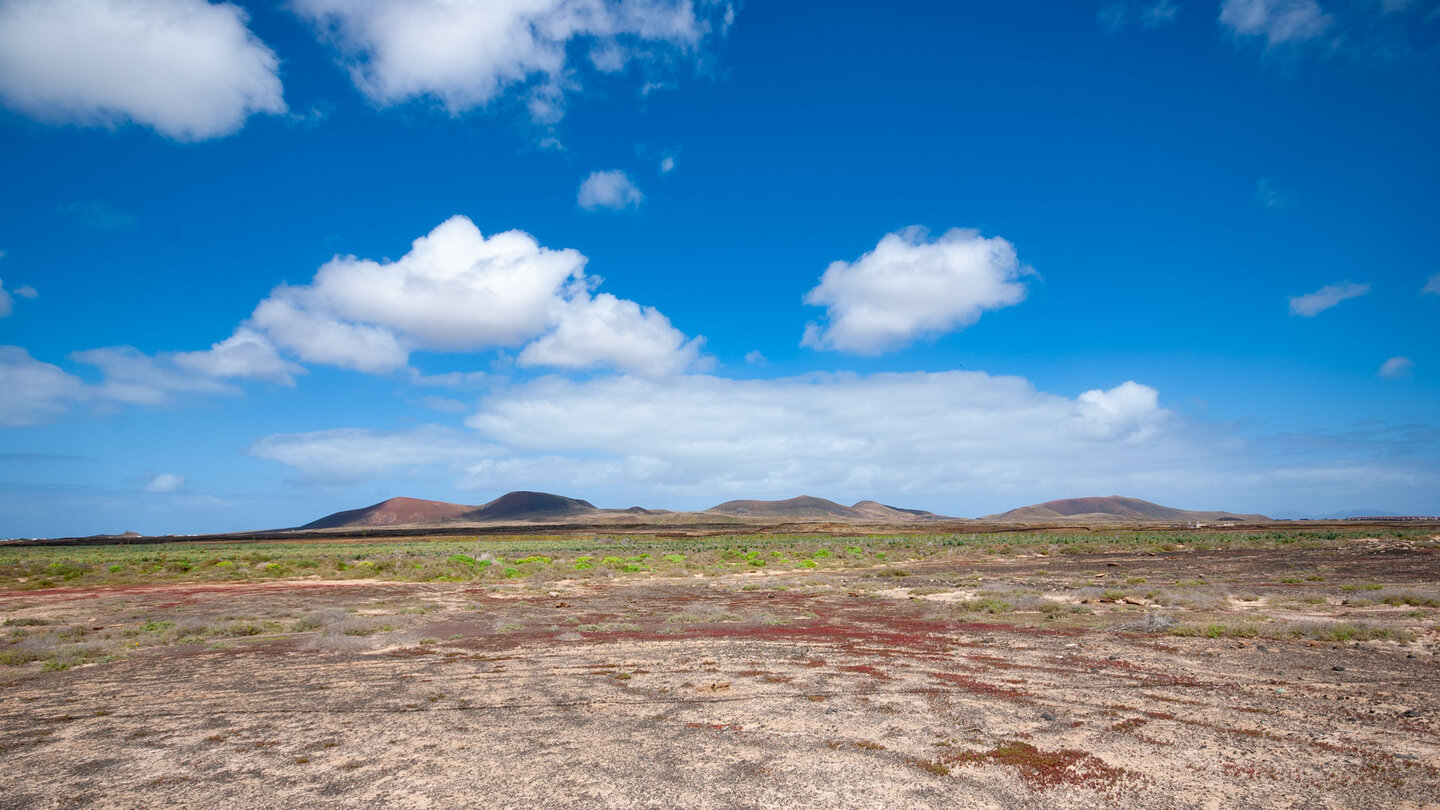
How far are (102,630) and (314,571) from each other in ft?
78.2

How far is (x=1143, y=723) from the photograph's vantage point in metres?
8.91

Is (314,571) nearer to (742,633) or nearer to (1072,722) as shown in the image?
(742,633)

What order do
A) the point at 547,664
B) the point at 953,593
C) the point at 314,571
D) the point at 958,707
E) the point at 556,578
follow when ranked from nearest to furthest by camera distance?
the point at 958,707 → the point at 547,664 → the point at 953,593 → the point at 556,578 → the point at 314,571

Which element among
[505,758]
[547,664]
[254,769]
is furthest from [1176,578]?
[254,769]

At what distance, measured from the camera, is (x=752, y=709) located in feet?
32.4

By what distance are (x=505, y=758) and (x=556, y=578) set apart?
27126 millimetres

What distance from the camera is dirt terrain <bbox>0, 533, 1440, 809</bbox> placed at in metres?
7.09

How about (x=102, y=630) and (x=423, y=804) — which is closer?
(x=423, y=804)

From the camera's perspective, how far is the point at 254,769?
777cm

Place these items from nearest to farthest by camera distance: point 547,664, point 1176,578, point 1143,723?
1. point 1143,723
2. point 547,664
3. point 1176,578

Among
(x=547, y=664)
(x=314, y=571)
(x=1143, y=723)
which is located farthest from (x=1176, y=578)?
(x=314, y=571)

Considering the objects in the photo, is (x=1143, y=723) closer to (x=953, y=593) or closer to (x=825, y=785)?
(x=825, y=785)

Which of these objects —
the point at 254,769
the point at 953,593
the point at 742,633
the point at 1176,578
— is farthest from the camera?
the point at 1176,578

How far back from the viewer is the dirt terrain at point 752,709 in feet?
23.3
